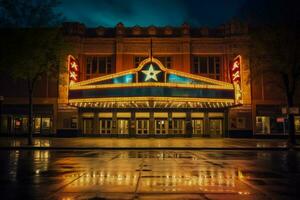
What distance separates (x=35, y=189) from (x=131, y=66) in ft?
104

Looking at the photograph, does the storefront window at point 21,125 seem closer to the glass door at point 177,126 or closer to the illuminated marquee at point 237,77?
the glass door at point 177,126

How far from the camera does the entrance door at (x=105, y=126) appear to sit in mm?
40344

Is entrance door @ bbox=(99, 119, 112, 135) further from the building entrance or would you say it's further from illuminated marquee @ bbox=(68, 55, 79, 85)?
illuminated marquee @ bbox=(68, 55, 79, 85)

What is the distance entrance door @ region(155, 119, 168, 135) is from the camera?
131 ft

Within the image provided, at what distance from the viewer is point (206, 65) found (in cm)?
4012

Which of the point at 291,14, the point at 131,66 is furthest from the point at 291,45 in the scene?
the point at 131,66

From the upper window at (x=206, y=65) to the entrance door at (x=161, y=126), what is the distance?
7.71 meters

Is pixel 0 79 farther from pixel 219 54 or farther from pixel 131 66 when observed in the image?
pixel 219 54

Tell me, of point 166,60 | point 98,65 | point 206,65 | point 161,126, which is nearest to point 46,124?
point 98,65

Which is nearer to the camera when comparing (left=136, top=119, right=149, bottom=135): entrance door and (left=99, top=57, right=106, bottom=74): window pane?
(left=136, top=119, right=149, bottom=135): entrance door

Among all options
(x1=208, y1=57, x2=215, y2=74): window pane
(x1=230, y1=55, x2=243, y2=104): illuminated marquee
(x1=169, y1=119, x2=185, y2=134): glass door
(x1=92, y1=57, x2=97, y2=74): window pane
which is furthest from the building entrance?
(x1=230, y1=55, x2=243, y2=104): illuminated marquee

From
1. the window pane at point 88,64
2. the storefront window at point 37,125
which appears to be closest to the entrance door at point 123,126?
the window pane at point 88,64

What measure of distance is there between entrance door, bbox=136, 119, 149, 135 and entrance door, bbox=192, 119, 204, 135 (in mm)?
6248

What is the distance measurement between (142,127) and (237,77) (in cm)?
1384
